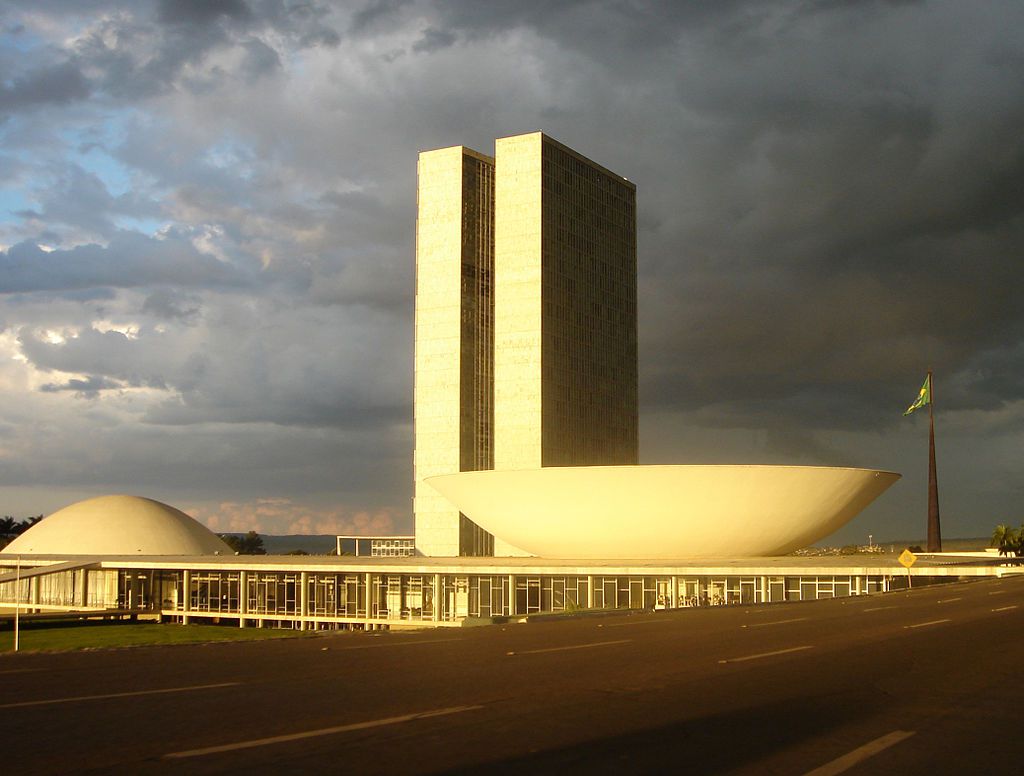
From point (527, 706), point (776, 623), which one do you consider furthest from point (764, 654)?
point (776, 623)

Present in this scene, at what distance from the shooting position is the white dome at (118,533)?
3851 inches

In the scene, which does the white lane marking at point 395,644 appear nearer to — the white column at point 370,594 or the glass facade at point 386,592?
the glass facade at point 386,592

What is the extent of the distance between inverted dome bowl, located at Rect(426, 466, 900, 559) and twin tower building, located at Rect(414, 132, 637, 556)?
5069 cm

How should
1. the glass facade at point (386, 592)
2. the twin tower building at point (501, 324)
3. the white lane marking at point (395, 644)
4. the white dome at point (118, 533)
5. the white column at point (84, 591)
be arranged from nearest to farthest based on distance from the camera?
the white lane marking at point (395, 644), the glass facade at point (386, 592), the white column at point (84, 591), the white dome at point (118, 533), the twin tower building at point (501, 324)

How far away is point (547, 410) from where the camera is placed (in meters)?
118

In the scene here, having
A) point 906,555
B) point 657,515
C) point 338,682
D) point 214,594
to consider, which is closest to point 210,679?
point 338,682

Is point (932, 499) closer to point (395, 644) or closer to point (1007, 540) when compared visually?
point (1007, 540)

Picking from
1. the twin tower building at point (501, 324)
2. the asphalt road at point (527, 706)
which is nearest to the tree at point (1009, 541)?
the twin tower building at point (501, 324)

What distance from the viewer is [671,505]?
60469mm

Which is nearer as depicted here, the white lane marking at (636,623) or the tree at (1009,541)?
the white lane marking at (636,623)

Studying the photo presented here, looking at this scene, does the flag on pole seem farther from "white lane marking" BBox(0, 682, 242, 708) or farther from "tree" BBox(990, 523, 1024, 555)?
"white lane marking" BBox(0, 682, 242, 708)

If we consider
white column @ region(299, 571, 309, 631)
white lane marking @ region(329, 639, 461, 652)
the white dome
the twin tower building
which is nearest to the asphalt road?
white lane marking @ region(329, 639, 461, 652)

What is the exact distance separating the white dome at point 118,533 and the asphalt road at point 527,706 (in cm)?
8364

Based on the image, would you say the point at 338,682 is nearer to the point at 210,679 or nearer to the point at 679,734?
the point at 210,679
